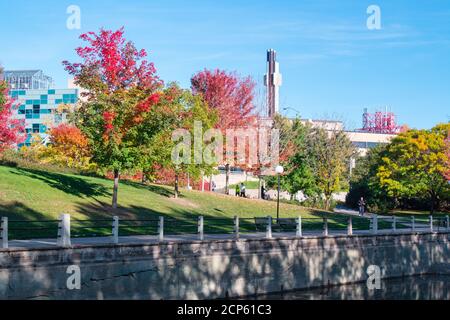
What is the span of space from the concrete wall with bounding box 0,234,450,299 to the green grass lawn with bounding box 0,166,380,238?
1985 millimetres

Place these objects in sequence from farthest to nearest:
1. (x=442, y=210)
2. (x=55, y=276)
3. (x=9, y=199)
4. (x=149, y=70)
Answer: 1. (x=442, y=210)
2. (x=149, y=70)
3. (x=9, y=199)
4. (x=55, y=276)

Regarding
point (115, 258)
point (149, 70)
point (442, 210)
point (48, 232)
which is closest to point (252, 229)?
point (149, 70)

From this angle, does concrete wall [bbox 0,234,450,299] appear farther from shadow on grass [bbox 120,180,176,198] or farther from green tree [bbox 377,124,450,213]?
green tree [bbox 377,124,450,213]

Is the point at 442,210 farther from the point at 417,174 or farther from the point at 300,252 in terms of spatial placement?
the point at 300,252

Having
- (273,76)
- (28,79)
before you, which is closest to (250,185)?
(273,76)

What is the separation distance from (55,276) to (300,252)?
42.1 ft

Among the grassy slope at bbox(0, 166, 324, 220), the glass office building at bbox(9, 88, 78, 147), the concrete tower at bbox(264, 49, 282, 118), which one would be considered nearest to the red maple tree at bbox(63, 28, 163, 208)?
the grassy slope at bbox(0, 166, 324, 220)

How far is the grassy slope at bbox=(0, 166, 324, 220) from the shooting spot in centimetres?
3753

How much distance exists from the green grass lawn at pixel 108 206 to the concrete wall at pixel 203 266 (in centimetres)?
199

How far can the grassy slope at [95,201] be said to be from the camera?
37531 mm

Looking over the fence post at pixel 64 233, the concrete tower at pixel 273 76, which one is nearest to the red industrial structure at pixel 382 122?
the concrete tower at pixel 273 76

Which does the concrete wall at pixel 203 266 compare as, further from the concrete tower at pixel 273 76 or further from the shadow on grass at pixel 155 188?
the concrete tower at pixel 273 76
